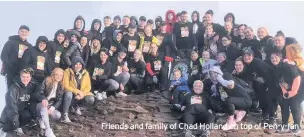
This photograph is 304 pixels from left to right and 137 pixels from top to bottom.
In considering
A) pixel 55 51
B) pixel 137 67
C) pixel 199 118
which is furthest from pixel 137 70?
pixel 199 118

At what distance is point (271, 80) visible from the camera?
7.43m

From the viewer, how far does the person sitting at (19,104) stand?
22.1 feet

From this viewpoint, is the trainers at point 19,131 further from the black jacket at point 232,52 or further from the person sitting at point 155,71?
the black jacket at point 232,52

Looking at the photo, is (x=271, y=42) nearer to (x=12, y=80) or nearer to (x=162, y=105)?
(x=162, y=105)

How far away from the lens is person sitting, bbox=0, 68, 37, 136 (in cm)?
673

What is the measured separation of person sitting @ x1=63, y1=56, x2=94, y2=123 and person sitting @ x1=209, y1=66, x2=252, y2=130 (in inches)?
87.2

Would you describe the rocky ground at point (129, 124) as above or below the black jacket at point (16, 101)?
below

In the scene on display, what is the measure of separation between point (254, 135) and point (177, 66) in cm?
229

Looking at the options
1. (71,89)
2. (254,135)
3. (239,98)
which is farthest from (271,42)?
(71,89)

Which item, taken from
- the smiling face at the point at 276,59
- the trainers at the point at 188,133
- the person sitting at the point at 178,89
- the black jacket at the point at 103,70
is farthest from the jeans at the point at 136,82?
the smiling face at the point at 276,59

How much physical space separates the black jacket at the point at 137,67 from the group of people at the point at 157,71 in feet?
0.07

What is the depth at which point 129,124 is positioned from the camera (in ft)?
24.1

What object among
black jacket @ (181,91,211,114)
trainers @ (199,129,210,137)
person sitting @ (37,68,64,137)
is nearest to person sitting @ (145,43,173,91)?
black jacket @ (181,91,211,114)

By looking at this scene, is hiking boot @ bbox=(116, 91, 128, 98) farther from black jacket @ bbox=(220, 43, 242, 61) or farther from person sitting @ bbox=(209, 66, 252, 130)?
→ black jacket @ bbox=(220, 43, 242, 61)
